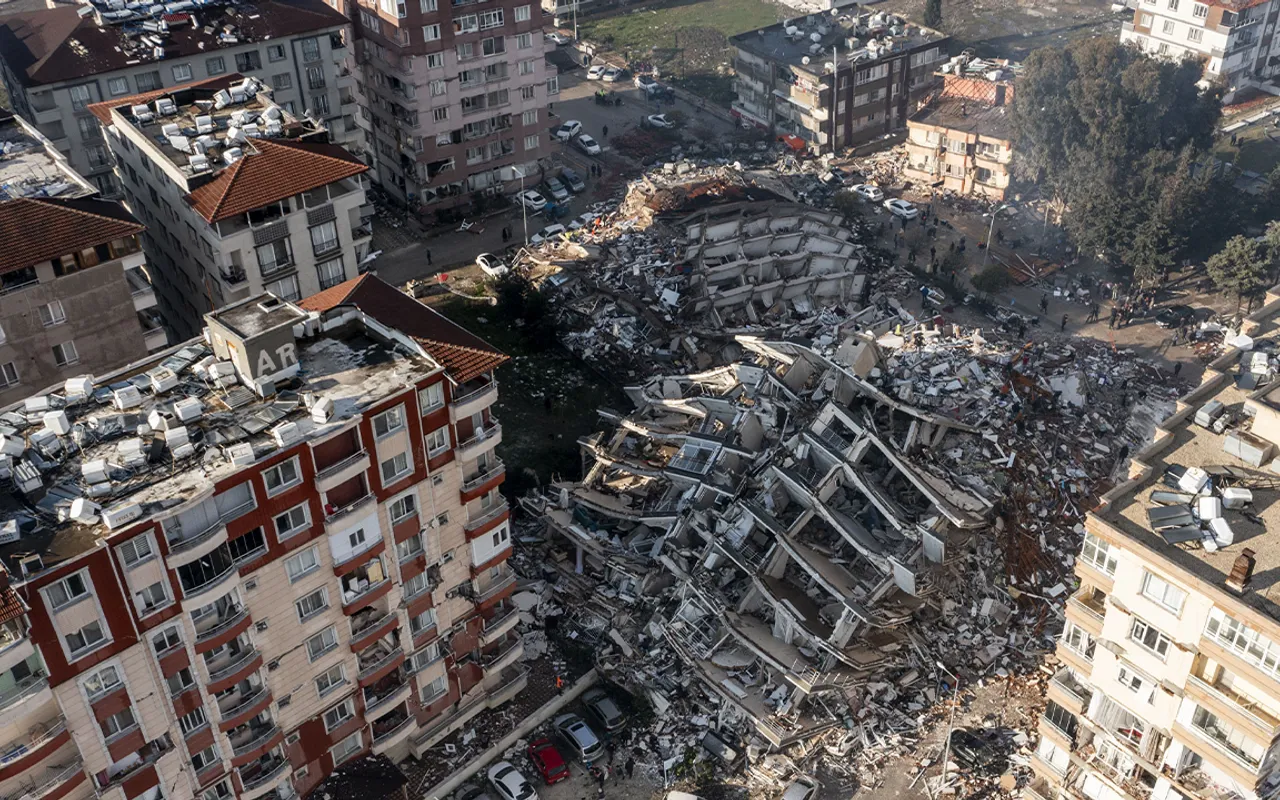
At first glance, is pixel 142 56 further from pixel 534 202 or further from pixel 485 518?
pixel 485 518

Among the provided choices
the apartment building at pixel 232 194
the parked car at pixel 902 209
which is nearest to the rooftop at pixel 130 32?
the apartment building at pixel 232 194

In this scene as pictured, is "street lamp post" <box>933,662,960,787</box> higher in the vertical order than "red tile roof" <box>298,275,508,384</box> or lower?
lower

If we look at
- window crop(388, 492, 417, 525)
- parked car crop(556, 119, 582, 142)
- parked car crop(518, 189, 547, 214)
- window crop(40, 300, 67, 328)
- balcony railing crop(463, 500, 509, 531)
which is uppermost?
window crop(40, 300, 67, 328)

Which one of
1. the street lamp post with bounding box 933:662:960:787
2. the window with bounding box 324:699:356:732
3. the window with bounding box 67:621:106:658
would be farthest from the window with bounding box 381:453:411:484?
the street lamp post with bounding box 933:662:960:787

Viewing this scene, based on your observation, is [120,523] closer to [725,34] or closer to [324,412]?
[324,412]

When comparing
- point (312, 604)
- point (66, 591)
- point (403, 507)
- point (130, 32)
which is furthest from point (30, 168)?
point (66, 591)

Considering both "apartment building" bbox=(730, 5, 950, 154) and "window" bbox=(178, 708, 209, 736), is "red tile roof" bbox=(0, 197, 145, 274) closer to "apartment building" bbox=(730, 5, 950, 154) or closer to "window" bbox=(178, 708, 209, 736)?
"window" bbox=(178, 708, 209, 736)

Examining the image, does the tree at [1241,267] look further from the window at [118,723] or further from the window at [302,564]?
the window at [118,723]
